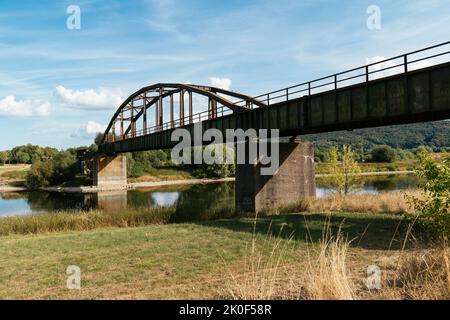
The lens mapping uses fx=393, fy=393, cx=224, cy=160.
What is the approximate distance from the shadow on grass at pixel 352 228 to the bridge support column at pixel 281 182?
245 inches

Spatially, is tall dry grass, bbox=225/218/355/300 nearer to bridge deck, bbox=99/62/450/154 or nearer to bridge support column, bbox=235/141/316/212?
bridge deck, bbox=99/62/450/154

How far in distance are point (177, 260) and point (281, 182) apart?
15.9 m

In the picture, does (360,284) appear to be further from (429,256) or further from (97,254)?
(97,254)

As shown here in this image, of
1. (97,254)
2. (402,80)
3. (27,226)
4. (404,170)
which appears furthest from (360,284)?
(404,170)

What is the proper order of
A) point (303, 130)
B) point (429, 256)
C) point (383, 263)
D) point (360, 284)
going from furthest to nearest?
point (303, 130) → point (383, 263) → point (429, 256) → point (360, 284)

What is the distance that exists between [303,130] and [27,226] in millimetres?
15491

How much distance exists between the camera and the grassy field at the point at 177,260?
7.55 metres

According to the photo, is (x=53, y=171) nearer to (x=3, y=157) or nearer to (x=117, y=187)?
(x=117, y=187)

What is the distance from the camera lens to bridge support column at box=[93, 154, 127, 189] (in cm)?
7638

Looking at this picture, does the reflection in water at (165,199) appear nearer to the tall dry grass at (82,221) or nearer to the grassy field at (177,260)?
the tall dry grass at (82,221)

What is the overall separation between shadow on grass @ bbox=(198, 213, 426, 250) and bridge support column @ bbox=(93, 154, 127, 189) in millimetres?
62992

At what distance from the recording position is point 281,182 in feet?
83.1

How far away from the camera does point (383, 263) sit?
9.17m

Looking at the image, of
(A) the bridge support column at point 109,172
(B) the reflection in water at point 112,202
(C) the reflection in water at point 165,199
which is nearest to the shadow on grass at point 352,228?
(B) the reflection in water at point 112,202
